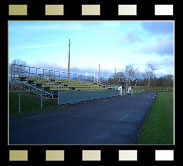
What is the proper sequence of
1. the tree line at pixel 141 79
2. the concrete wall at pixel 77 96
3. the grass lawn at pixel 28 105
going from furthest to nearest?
the tree line at pixel 141 79 → the concrete wall at pixel 77 96 → the grass lawn at pixel 28 105

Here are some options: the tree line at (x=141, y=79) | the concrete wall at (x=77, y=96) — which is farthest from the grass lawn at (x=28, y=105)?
the tree line at (x=141, y=79)

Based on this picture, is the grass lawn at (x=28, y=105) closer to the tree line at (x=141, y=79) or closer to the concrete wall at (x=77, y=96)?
the concrete wall at (x=77, y=96)

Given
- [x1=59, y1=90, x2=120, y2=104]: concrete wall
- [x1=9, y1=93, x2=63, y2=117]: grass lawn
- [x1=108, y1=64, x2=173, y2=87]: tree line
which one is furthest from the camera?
[x1=108, y1=64, x2=173, y2=87]: tree line

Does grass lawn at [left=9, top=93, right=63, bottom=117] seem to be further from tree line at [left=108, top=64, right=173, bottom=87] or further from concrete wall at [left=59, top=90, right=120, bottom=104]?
tree line at [left=108, top=64, right=173, bottom=87]

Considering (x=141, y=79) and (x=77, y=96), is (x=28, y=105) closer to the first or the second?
(x=77, y=96)

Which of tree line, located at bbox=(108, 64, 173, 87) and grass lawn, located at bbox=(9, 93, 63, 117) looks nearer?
grass lawn, located at bbox=(9, 93, 63, 117)

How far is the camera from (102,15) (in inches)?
186

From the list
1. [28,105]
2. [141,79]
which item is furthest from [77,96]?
[141,79]

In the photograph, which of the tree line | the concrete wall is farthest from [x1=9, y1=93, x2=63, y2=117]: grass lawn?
the tree line

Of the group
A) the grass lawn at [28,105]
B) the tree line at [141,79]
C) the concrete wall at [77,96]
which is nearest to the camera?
the grass lawn at [28,105]
